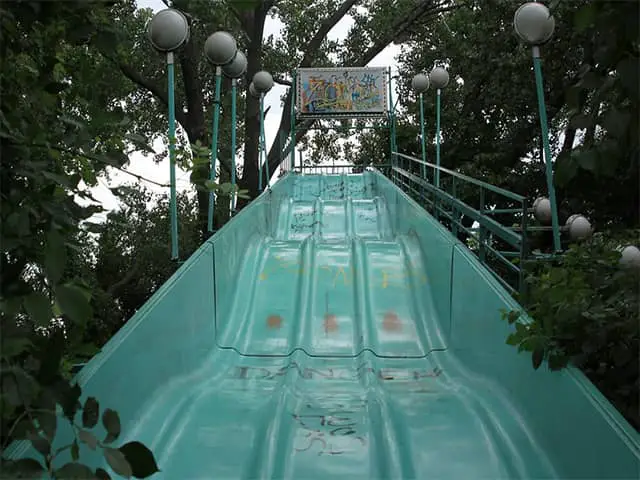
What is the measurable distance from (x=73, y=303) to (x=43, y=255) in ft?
1.36

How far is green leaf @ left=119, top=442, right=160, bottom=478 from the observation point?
1.60 m

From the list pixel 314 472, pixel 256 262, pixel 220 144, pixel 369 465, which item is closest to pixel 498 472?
pixel 369 465

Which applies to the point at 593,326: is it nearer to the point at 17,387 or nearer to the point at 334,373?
the point at 17,387

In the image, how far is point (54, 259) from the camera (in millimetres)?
1628

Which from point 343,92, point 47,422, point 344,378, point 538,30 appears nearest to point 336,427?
point 344,378

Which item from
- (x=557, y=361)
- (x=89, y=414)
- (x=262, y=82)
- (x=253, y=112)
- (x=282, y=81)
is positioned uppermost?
Answer: (x=282, y=81)

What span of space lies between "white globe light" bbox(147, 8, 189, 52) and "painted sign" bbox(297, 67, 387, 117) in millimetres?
10531

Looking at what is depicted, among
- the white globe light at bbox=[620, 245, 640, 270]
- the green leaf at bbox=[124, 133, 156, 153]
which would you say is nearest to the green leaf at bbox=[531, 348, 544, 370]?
the white globe light at bbox=[620, 245, 640, 270]

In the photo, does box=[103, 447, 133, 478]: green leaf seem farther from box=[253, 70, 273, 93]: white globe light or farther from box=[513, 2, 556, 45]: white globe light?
box=[253, 70, 273, 93]: white globe light

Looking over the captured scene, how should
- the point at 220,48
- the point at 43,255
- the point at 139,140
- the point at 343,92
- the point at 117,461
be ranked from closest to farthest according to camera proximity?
the point at 117,461 < the point at 43,255 < the point at 139,140 < the point at 220,48 < the point at 343,92

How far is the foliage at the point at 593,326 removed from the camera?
Result: 317 centimetres

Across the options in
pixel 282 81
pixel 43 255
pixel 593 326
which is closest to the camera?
pixel 43 255

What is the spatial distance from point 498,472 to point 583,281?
1.11 metres

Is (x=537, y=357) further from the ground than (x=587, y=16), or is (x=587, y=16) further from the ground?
(x=587, y=16)
